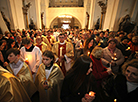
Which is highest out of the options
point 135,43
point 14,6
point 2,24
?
point 14,6

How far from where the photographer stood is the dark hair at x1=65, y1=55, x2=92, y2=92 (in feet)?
4.20

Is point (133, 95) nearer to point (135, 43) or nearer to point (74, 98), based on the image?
point (74, 98)

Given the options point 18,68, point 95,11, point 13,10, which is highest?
point 95,11

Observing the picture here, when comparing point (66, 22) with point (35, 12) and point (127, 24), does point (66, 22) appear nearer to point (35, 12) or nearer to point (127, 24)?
point (35, 12)

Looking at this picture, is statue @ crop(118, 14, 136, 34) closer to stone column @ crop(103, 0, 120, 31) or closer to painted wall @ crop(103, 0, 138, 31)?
painted wall @ crop(103, 0, 138, 31)

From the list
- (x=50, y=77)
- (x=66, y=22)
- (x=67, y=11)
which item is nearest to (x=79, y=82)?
(x=50, y=77)

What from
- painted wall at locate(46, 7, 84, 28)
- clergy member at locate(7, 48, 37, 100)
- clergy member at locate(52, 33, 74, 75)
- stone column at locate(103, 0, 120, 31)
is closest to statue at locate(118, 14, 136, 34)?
stone column at locate(103, 0, 120, 31)

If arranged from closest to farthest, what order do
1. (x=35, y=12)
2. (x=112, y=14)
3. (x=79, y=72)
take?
1. (x=79, y=72)
2. (x=112, y=14)
3. (x=35, y=12)

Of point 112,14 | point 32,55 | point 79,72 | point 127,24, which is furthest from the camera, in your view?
point 112,14

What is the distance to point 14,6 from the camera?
29.6 ft

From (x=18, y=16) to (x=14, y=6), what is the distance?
1.09 meters

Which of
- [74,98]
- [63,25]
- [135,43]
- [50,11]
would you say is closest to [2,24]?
[74,98]

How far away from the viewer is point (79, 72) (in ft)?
4.31

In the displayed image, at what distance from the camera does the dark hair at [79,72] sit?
128cm
